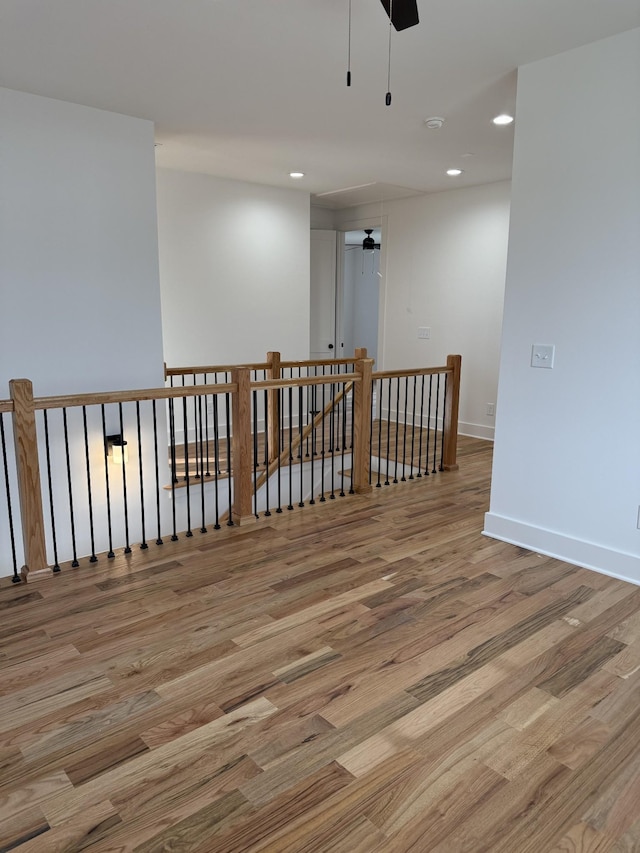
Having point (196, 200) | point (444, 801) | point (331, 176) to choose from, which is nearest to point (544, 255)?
point (444, 801)

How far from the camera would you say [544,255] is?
3.17 m

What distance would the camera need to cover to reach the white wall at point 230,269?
586cm

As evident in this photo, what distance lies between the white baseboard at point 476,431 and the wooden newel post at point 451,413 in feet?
4.92

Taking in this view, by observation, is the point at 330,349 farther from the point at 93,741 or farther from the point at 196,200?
the point at 93,741

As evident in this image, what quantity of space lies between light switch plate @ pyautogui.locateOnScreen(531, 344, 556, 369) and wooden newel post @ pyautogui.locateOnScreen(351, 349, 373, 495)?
1306mm

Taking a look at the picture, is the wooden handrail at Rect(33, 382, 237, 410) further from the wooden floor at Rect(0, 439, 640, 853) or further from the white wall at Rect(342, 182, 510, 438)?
the white wall at Rect(342, 182, 510, 438)

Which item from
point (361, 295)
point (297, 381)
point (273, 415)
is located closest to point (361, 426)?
point (297, 381)

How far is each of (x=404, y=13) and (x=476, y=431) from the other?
4989 mm

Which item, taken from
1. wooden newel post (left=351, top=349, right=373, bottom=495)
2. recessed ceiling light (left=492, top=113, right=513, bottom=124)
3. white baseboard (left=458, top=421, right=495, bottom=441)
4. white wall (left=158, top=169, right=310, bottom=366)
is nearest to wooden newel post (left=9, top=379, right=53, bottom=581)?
wooden newel post (left=351, top=349, right=373, bottom=495)

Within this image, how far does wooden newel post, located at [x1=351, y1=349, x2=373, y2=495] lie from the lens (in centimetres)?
433

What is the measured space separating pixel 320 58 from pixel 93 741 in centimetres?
332

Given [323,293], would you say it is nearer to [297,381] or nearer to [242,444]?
[297,381]

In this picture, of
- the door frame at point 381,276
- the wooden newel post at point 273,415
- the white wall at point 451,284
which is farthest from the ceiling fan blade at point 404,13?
the door frame at point 381,276

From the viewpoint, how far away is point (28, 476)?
2.91 m
